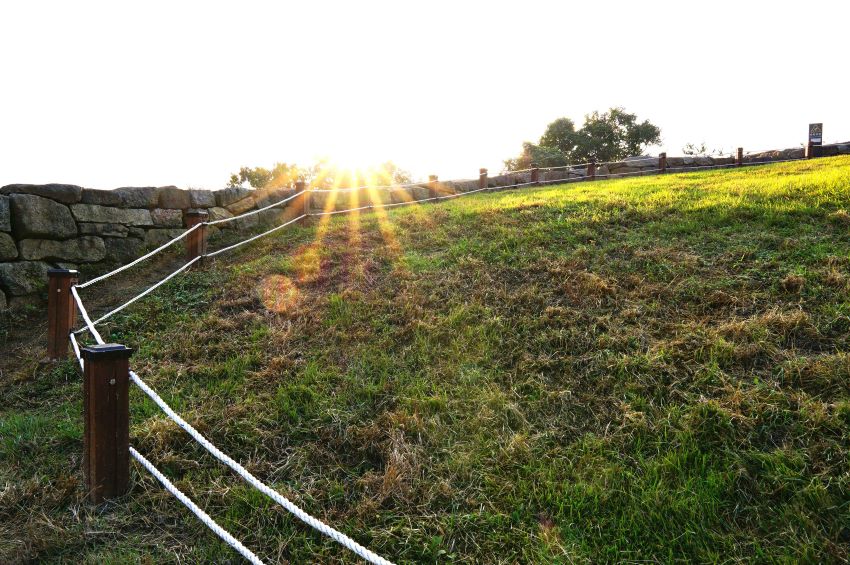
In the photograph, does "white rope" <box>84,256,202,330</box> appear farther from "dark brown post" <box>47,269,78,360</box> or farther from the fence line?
"dark brown post" <box>47,269,78,360</box>

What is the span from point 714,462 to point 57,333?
4.98 m

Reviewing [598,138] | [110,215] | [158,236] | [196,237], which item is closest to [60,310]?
[196,237]

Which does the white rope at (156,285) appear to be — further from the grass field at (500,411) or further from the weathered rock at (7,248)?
the weathered rock at (7,248)

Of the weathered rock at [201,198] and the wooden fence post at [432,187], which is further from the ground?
the wooden fence post at [432,187]

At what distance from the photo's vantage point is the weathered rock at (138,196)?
629 cm

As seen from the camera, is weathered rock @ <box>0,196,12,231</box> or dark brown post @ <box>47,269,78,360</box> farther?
weathered rock @ <box>0,196,12,231</box>

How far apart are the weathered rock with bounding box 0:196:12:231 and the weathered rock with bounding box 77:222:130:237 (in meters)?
0.70

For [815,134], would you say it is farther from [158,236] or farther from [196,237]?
[158,236]

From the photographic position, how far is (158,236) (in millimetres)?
6641

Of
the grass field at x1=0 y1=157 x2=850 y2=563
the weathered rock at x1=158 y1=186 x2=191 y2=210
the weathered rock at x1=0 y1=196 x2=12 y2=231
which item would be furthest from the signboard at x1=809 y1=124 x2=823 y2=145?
the weathered rock at x1=0 y1=196 x2=12 y2=231

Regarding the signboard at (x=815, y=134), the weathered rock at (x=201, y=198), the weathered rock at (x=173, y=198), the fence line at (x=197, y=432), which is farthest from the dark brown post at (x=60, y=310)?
the signboard at (x=815, y=134)

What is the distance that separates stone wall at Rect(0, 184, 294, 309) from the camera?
5211 mm

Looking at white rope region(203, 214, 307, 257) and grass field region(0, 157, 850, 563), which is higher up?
white rope region(203, 214, 307, 257)

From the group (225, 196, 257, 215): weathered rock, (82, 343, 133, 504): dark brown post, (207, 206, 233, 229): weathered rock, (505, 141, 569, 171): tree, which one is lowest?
(82, 343, 133, 504): dark brown post
